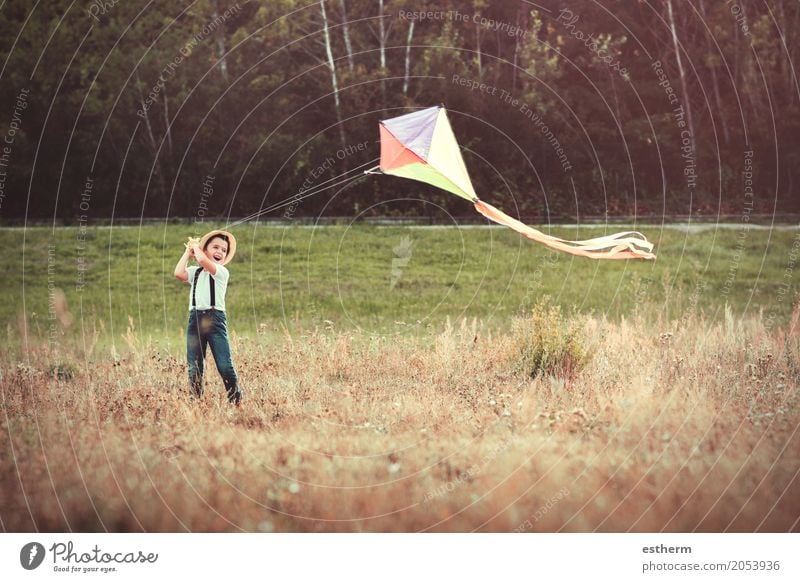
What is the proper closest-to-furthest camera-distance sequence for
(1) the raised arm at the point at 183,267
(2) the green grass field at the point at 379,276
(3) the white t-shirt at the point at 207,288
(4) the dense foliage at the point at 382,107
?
(1) the raised arm at the point at 183,267 → (3) the white t-shirt at the point at 207,288 → (2) the green grass field at the point at 379,276 → (4) the dense foliage at the point at 382,107

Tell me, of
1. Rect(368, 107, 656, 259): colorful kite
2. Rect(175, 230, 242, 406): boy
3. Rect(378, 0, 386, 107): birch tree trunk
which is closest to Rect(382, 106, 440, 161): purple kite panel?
Rect(368, 107, 656, 259): colorful kite

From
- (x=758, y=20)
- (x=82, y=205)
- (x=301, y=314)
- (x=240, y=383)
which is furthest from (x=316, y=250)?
(x=758, y=20)

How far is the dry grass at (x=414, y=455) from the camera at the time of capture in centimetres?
792

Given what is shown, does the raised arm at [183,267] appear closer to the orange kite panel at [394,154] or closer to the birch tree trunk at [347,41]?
the orange kite panel at [394,154]

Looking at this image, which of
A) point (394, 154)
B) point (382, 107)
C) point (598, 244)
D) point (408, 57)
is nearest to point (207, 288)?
point (394, 154)

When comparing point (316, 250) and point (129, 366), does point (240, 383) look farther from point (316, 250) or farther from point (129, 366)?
point (316, 250)

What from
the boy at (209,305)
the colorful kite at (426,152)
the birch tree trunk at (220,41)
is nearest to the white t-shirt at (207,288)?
the boy at (209,305)

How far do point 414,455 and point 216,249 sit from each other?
2.65m

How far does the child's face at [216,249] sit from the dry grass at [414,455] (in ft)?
4.64

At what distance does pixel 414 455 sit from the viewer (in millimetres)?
8203

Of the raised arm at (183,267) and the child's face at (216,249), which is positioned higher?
the child's face at (216,249)

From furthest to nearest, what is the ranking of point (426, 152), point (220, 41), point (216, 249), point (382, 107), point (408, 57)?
1. point (220, 41)
2. point (408, 57)
3. point (382, 107)
4. point (426, 152)
5. point (216, 249)

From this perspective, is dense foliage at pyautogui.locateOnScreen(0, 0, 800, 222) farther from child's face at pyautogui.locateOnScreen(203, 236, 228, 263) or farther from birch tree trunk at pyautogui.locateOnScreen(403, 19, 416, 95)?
child's face at pyautogui.locateOnScreen(203, 236, 228, 263)

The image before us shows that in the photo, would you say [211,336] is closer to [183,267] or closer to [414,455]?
[183,267]
